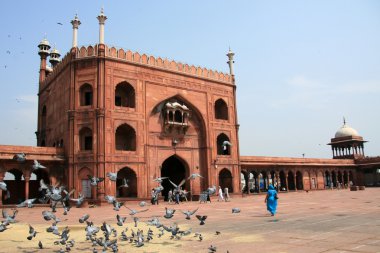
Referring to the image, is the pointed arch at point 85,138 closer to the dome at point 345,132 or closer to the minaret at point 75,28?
the minaret at point 75,28

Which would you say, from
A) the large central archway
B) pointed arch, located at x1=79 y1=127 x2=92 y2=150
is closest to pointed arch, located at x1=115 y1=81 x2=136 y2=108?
pointed arch, located at x1=79 y1=127 x2=92 y2=150

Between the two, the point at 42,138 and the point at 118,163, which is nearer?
the point at 118,163

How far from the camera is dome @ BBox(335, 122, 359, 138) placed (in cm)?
5016

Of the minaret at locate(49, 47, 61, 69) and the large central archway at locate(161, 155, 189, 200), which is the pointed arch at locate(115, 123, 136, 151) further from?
the minaret at locate(49, 47, 61, 69)

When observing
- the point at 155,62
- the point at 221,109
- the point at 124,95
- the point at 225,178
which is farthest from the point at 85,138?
the point at 221,109

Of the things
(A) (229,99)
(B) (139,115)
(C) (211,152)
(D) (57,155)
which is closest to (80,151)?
(D) (57,155)

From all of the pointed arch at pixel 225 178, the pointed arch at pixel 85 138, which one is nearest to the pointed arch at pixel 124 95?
the pointed arch at pixel 85 138

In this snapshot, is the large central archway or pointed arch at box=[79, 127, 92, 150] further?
the large central archway

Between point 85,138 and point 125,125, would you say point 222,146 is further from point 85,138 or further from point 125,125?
point 85,138

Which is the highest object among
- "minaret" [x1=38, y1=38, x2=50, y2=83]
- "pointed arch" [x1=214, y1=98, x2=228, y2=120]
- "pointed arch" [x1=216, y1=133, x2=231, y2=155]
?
"minaret" [x1=38, y1=38, x2=50, y2=83]

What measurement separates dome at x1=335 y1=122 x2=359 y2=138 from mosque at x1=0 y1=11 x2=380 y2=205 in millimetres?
24338

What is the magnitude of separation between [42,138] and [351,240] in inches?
1104

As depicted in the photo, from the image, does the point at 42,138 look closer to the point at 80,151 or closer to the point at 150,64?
the point at 80,151

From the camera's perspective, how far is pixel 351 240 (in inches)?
250
